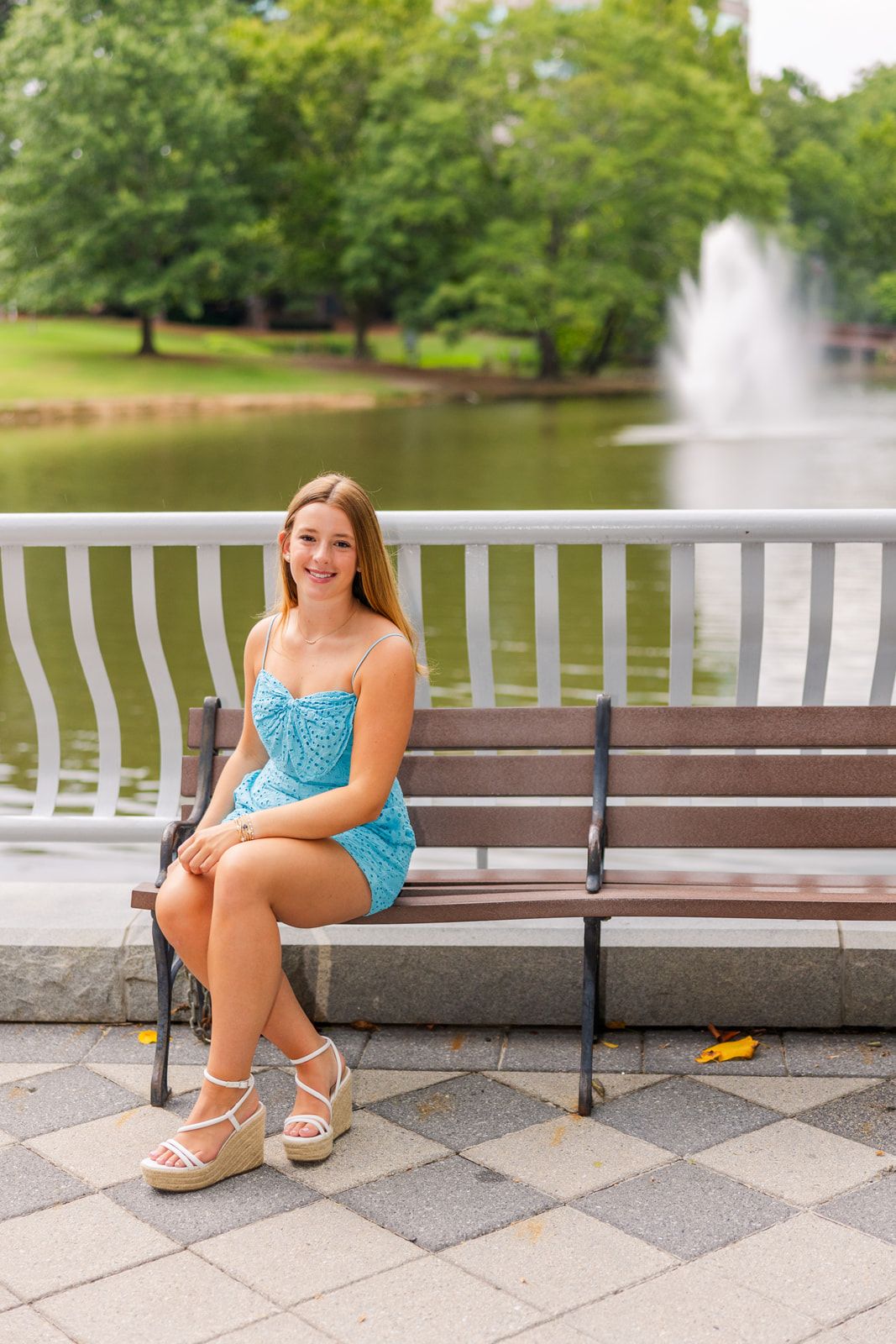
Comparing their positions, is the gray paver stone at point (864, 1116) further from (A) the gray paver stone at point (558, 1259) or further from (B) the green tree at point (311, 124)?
(B) the green tree at point (311, 124)

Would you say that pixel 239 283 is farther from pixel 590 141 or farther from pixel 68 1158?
pixel 68 1158

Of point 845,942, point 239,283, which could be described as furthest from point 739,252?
point 845,942

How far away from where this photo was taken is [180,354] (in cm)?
5522

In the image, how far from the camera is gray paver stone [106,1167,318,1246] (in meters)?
2.88

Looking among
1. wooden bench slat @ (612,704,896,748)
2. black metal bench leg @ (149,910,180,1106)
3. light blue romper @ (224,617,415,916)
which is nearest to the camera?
light blue romper @ (224,617,415,916)

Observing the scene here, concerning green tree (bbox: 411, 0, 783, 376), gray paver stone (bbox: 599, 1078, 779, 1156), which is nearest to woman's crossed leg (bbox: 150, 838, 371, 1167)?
gray paver stone (bbox: 599, 1078, 779, 1156)

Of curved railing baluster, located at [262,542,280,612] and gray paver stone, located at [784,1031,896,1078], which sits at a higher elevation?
curved railing baluster, located at [262,542,280,612]

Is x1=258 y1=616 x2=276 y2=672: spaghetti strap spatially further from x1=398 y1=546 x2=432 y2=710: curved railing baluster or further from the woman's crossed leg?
x1=398 y1=546 x2=432 y2=710: curved railing baluster

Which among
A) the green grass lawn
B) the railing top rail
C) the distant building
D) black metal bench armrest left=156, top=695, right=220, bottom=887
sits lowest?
black metal bench armrest left=156, top=695, right=220, bottom=887

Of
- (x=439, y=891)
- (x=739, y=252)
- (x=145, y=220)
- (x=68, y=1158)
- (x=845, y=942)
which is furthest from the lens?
(x=739, y=252)

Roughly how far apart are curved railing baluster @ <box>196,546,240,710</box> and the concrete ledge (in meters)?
0.74

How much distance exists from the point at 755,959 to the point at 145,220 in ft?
183

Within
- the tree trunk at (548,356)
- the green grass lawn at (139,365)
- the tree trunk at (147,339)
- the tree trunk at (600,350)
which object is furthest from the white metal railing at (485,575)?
the tree trunk at (600,350)

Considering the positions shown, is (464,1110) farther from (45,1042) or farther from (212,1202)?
(45,1042)
